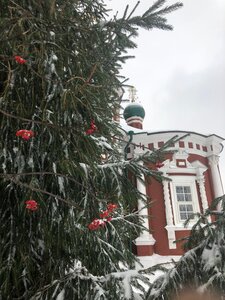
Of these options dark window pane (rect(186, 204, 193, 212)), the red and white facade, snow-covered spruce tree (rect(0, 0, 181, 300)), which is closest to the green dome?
the red and white facade

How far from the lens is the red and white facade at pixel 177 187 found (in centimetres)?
1375

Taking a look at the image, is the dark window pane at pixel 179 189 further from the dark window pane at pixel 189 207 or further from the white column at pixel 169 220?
the dark window pane at pixel 189 207

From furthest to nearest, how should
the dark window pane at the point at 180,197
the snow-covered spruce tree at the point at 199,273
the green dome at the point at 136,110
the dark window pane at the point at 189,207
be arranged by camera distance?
the green dome at the point at 136,110 < the dark window pane at the point at 180,197 < the dark window pane at the point at 189,207 < the snow-covered spruce tree at the point at 199,273

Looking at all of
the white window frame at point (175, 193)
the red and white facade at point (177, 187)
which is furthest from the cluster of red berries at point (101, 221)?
the white window frame at point (175, 193)

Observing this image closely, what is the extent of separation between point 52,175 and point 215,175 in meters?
12.9

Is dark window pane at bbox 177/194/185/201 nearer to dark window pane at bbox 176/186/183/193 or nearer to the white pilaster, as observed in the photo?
dark window pane at bbox 176/186/183/193

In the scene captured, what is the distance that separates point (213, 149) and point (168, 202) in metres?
3.22

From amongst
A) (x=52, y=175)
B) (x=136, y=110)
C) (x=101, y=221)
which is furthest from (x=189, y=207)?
(x=101, y=221)

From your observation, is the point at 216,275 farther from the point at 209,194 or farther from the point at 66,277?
the point at 209,194

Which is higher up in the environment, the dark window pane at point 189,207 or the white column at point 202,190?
the white column at point 202,190

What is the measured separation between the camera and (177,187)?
14.6m

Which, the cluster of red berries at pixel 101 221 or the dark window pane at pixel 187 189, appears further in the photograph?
the dark window pane at pixel 187 189

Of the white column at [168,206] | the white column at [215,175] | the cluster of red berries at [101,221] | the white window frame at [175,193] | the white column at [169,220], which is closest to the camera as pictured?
the cluster of red berries at [101,221]

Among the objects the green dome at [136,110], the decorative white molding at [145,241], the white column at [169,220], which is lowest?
the decorative white molding at [145,241]
